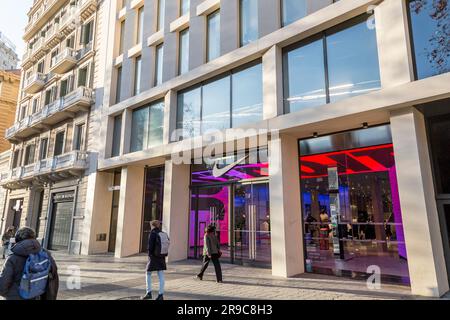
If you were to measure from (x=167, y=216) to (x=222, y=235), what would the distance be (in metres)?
2.32

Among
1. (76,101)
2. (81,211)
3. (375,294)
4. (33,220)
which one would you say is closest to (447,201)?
(375,294)

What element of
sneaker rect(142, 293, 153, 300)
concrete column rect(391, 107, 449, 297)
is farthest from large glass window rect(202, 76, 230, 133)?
sneaker rect(142, 293, 153, 300)

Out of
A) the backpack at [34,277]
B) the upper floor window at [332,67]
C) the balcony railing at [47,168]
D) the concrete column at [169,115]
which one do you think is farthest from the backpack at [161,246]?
the balcony railing at [47,168]

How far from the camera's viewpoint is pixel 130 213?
14.5m

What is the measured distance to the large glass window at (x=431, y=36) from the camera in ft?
23.3

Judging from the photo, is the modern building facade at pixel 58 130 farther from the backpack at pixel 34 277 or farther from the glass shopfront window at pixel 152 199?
the backpack at pixel 34 277

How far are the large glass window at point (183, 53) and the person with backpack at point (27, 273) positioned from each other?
34.4ft

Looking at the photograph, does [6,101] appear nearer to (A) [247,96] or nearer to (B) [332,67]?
(A) [247,96]

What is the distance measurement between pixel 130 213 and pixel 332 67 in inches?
424

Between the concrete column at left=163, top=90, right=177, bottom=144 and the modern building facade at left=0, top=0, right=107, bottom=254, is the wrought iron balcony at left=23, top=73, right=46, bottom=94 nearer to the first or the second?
the modern building facade at left=0, top=0, right=107, bottom=254

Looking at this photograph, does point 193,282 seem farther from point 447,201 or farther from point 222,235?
point 447,201

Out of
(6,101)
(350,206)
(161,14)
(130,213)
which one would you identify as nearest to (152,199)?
(130,213)
